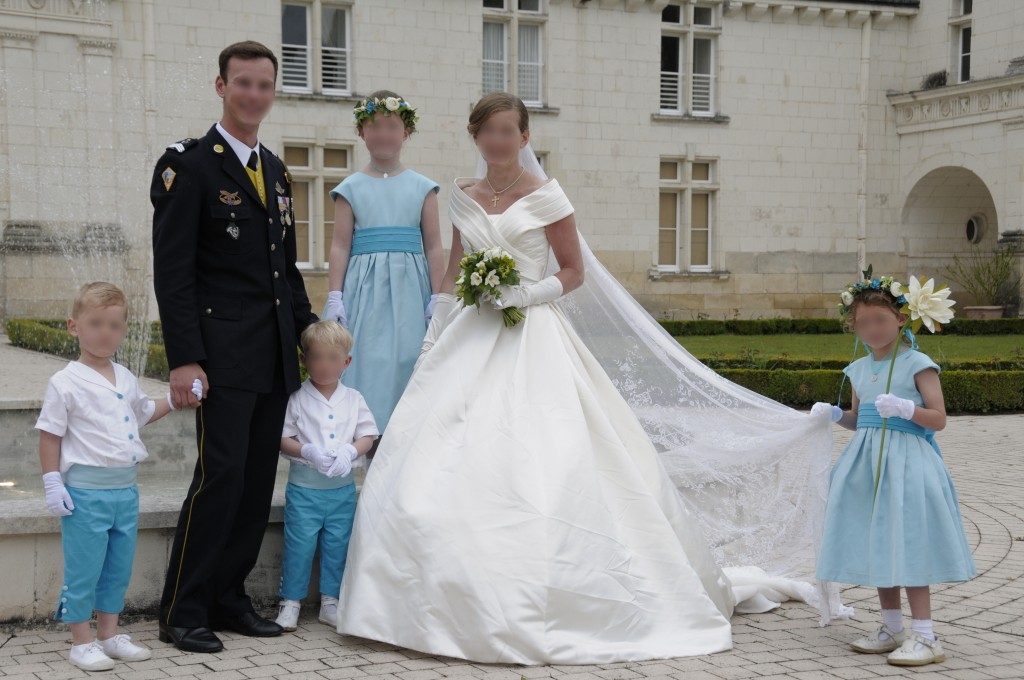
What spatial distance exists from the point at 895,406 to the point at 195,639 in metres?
2.66

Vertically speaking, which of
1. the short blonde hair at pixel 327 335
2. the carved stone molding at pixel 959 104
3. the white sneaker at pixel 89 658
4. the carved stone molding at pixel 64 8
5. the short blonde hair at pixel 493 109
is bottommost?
the white sneaker at pixel 89 658

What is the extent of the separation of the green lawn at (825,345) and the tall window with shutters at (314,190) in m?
6.39

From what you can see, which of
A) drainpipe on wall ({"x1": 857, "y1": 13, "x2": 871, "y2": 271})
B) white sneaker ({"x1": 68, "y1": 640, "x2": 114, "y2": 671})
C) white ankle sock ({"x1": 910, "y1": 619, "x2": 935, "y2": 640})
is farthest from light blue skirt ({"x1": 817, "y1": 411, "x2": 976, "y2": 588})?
drainpipe on wall ({"x1": 857, "y1": 13, "x2": 871, "y2": 271})

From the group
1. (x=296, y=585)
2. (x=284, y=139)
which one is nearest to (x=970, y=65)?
(x=284, y=139)

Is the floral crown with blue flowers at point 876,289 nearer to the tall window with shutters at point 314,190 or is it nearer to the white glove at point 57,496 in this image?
the white glove at point 57,496

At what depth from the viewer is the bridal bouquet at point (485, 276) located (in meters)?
4.74

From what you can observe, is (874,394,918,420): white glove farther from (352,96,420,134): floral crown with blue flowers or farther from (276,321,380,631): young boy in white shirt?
(352,96,420,134): floral crown with blue flowers

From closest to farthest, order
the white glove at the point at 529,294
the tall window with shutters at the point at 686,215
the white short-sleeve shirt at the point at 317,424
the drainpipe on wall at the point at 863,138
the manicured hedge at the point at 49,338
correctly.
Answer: the white short-sleeve shirt at the point at 317,424
the white glove at the point at 529,294
the manicured hedge at the point at 49,338
the tall window with shutters at the point at 686,215
the drainpipe on wall at the point at 863,138

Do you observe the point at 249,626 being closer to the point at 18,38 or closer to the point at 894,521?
the point at 894,521

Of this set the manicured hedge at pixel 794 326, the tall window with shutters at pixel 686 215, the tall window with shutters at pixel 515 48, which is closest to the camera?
the manicured hedge at pixel 794 326

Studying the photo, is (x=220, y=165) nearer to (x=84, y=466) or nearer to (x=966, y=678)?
(x=84, y=466)

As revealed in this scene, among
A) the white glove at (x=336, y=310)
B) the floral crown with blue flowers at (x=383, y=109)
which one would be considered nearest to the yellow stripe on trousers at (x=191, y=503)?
the white glove at (x=336, y=310)

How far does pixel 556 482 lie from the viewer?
14.5ft

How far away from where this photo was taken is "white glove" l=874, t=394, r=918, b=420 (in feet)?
14.2
